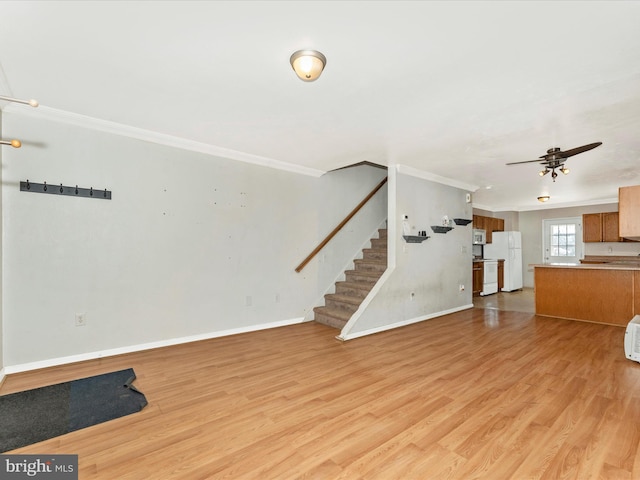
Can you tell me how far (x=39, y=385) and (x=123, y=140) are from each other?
8.32ft

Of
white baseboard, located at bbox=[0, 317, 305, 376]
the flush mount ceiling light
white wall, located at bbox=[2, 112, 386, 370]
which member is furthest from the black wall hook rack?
the flush mount ceiling light

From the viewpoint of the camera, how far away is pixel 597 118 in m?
3.04

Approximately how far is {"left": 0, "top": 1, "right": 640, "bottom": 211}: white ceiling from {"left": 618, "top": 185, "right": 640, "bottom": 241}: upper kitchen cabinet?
32.0 inches

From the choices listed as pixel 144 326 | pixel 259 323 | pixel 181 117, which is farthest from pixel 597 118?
pixel 144 326

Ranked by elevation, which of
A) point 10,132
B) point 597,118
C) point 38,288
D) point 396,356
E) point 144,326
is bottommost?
point 396,356

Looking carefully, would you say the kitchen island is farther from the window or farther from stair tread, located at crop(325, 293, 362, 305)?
the window

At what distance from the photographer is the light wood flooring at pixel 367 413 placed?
1737 mm

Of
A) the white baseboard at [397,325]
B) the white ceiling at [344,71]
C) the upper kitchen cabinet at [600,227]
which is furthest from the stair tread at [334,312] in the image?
the upper kitchen cabinet at [600,227]

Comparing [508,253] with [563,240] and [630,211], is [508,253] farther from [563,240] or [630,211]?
[630,211]

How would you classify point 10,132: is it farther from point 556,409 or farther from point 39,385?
point 556,409

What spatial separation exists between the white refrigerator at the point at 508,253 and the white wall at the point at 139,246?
255 inches

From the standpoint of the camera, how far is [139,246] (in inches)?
140

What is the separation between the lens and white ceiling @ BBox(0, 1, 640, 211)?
5.70ft

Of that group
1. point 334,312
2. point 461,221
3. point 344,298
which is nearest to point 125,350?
point 334,312
